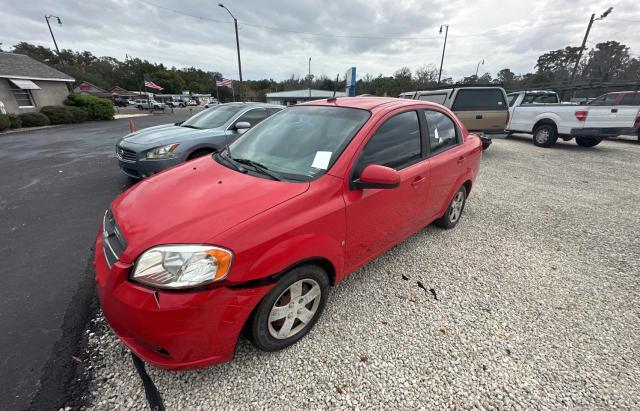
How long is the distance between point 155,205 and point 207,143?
10.9 feet

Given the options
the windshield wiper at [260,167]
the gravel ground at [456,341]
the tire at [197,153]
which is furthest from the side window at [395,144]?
the tire at [197,153]

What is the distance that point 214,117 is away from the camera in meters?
5.77

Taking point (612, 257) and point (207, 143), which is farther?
point (207, 143)

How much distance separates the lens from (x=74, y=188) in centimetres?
525

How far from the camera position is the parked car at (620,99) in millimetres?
9469

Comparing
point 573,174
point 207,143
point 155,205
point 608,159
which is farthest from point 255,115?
point 608,159

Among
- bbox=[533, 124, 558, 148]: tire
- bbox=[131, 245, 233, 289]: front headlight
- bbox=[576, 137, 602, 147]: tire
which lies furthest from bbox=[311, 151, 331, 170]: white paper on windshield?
bbox=[576, 137, 602, 147]: tire

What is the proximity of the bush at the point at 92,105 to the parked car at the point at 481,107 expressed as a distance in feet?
81.2

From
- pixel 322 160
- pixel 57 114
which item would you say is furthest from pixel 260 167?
pixel 57 114

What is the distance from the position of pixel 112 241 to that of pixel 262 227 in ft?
3.41

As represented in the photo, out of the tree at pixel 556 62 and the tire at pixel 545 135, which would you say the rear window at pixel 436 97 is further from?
the tree at pixel 556 62

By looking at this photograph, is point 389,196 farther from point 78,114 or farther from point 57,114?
point 78,114

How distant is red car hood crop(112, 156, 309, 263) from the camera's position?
156cm

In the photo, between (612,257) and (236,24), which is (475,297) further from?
(236,24)
